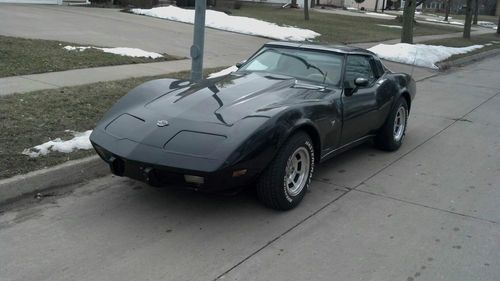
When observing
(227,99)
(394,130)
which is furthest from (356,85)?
(227,99)

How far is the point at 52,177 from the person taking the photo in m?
4.93

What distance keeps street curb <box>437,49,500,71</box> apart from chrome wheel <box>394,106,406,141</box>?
32.5 feet

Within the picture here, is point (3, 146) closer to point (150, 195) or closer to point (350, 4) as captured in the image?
point (150, 195)

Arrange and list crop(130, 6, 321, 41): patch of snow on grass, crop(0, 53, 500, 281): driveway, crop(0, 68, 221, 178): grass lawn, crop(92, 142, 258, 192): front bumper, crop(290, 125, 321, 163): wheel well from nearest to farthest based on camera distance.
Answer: crop(0, 53, 500, 281): driveway → crop(92, 142, 258, 192): front bumper → crop(290, 125, 321, 163): wheel well → crop(0, 68, 221, 178): grass lawn → crop(130, 6, 321, 41): patch of snow on grass

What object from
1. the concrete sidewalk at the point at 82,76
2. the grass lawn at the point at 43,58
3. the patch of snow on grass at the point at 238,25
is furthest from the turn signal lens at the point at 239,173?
the patch of snow on grass at the point at 238,25

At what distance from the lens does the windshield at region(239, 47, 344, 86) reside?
5648 mm

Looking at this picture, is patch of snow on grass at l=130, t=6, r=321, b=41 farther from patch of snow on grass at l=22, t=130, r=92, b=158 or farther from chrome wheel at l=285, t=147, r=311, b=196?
chrome wheel at l=285, t=147, r=311, b=196

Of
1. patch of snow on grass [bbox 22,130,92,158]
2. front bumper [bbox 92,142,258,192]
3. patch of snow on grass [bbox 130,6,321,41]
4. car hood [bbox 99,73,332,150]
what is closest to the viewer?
front bumper [bbox 92,142,258,192]

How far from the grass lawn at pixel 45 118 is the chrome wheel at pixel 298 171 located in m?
2.10

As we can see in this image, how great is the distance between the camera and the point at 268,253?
388cm

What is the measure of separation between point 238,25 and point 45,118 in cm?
1446

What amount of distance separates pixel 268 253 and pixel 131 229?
109 centimetres

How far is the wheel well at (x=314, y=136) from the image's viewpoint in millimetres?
4691

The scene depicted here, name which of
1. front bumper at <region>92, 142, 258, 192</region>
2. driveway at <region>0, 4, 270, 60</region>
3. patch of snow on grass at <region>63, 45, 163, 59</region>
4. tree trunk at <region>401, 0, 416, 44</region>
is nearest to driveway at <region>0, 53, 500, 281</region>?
front bumper at <region>92, 142, 258, 192</region>
